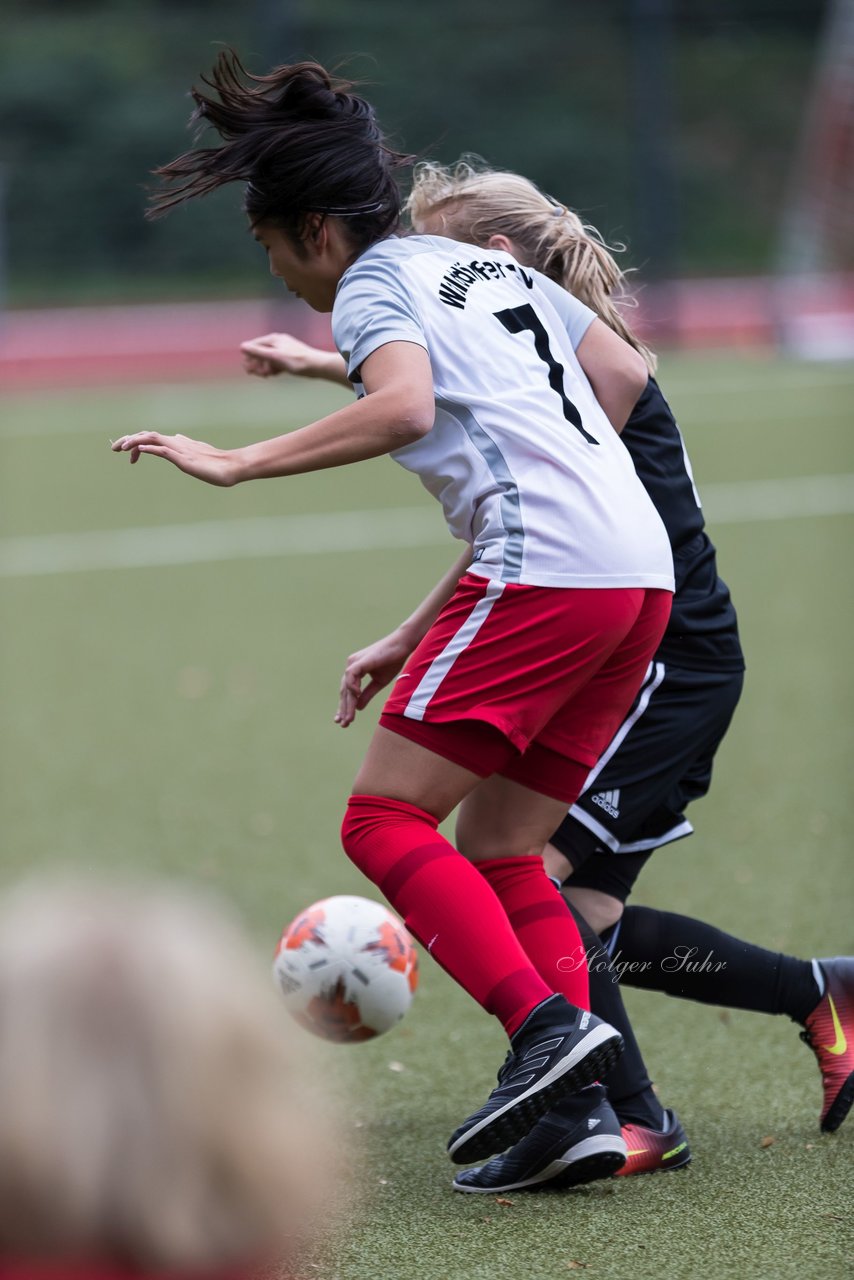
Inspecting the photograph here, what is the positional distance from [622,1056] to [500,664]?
73cm

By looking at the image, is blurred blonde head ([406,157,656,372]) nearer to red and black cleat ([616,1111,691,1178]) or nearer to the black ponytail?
the black ponytail

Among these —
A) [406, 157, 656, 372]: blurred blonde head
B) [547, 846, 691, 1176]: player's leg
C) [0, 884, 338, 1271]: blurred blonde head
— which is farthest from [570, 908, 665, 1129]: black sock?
[0, 884, 338, 1271]: blurred blonde head

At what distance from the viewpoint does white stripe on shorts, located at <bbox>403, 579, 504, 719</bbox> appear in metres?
2.48

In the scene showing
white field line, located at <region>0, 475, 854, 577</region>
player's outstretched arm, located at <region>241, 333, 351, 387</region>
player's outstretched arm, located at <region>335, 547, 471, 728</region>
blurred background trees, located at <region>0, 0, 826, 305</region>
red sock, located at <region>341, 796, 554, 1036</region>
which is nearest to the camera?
red sock, located at <region>341, 796, 554, 1036</region>

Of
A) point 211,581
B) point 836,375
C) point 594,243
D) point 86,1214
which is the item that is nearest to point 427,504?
point 211,581

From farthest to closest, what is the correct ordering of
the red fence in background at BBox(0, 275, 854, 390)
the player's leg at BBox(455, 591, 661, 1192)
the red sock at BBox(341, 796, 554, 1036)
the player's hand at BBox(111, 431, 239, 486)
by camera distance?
the red fence in background at BBox(0, 275, 854, 390) < the player's leg at BBox(455, 591, 661, 1192) < the red sock at BBox(341, 796, 554, 1036) < the player's hand at BBox(111, 431, 239, 486)

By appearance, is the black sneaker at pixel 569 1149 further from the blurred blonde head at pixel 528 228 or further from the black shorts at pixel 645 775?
the blurred blonde head at pixel 528 228

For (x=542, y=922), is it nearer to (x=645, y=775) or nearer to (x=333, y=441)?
(x=645, y=775)

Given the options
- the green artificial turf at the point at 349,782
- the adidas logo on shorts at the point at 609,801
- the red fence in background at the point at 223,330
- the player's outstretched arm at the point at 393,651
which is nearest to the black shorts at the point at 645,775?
the adidas logo on shorts at the point at 609,801

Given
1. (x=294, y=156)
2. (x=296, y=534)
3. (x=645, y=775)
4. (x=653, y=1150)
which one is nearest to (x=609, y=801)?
(x=645, y=775)

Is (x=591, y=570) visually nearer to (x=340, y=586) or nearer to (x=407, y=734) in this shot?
(x=407, y=734)

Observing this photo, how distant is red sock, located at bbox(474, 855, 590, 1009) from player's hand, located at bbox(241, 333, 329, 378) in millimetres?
948

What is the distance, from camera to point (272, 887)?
167 inches

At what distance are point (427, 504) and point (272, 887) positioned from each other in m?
6.39
